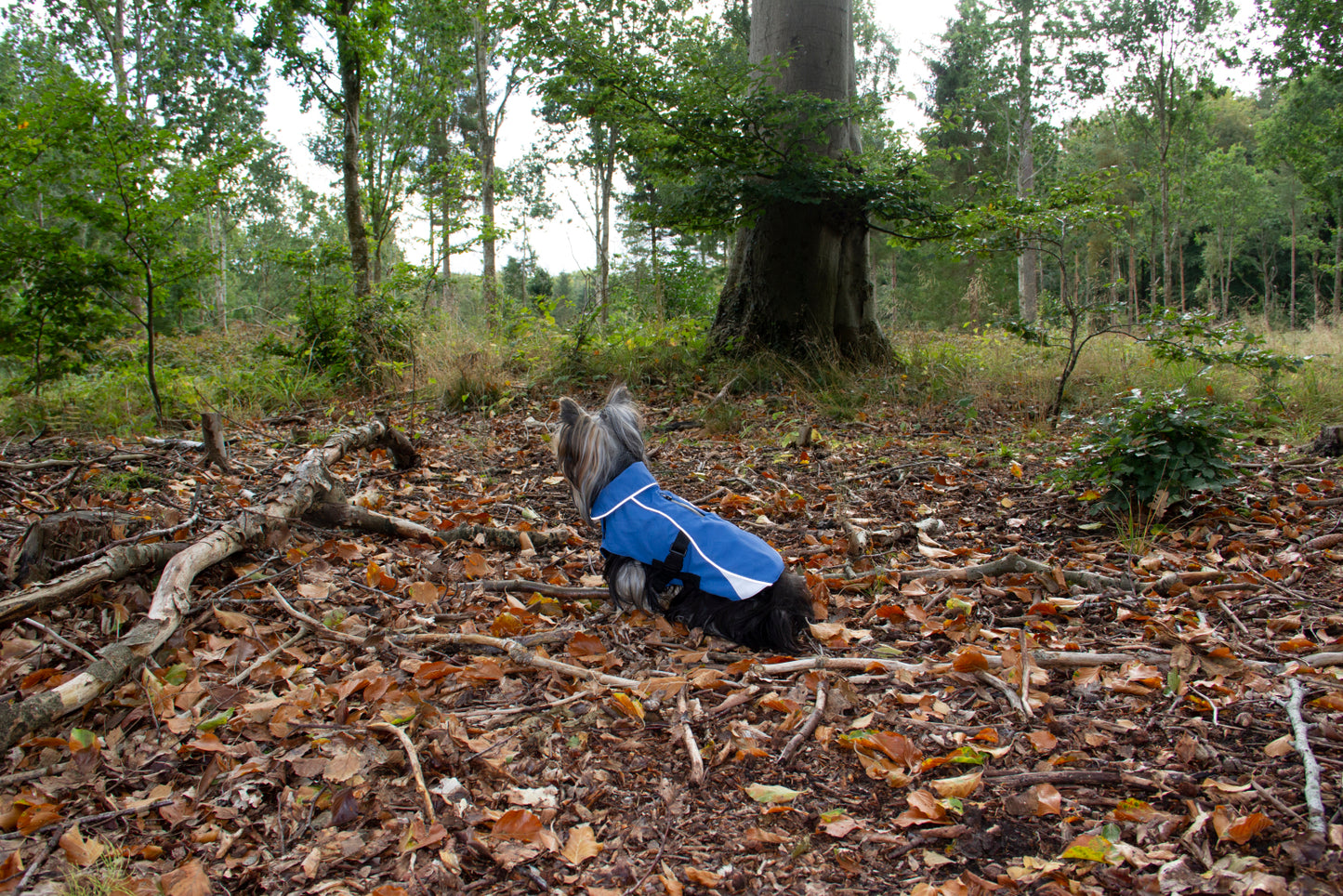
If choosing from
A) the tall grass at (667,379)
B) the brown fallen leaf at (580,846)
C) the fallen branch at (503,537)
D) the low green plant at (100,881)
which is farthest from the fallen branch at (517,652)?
the tall grass at (667,379)

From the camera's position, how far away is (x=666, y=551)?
3.09 m

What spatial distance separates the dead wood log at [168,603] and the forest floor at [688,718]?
0.07 metres

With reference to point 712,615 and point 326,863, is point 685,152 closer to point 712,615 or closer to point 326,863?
point 712,615

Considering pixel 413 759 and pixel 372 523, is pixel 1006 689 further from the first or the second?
pixel 372 523

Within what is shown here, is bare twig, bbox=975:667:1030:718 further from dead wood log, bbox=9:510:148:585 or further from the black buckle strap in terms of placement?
dead wood log, bbox=9:510:148:585

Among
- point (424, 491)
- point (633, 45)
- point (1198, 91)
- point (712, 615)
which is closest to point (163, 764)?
point (712, 615)

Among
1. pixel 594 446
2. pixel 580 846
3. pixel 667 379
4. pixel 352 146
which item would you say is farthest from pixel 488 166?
pixel 580 846

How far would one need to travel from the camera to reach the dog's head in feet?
11.0

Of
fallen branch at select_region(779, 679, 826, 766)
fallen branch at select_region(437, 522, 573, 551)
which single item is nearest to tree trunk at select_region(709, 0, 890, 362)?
fallen branch at select_region(437, 522, 573, 551)

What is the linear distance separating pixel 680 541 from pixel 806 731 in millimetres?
1045

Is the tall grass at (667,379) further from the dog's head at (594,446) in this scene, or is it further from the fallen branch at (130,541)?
the dog's head at (594,446)

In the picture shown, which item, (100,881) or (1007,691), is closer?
(100,881)

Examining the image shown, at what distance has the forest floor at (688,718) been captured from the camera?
170cm

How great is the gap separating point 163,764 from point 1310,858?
301 centimetres
